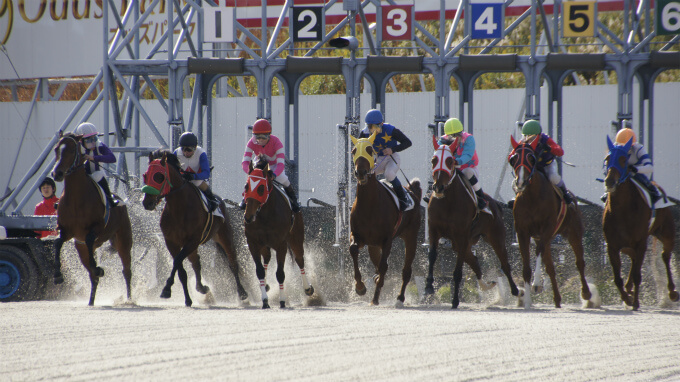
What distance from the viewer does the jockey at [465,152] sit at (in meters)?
10.7

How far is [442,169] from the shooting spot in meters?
10.0

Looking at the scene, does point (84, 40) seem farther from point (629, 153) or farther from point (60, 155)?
point (629, 153)

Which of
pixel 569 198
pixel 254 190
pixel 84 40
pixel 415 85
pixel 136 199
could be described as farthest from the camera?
pixel 415 85

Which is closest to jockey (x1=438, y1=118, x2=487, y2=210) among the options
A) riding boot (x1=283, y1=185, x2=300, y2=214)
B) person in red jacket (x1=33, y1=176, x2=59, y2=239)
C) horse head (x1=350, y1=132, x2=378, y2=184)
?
horse head (x1=350, y1=132, x2=378, y2=184)

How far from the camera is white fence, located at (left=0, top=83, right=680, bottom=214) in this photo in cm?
1661

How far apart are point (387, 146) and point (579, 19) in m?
4.04

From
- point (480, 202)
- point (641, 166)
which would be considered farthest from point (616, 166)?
point (480, 202)

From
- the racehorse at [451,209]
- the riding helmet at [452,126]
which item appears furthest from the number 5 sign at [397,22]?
the racehorse at [451,209]

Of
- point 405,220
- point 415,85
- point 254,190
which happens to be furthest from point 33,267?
point 415,85

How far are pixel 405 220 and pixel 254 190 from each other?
6.50ft

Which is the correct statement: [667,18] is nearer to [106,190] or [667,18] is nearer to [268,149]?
[268,149]

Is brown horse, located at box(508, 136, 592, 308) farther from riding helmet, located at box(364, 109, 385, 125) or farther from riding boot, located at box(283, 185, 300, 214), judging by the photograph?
riding boot, located at box(283, 185, 300, 214)

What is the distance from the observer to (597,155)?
55.2 ft

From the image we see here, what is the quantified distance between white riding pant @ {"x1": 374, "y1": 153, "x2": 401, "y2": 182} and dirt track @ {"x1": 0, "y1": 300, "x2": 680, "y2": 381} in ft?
7.85
